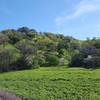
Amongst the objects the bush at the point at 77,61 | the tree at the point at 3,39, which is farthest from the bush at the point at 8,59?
the tree at the point at 3,39

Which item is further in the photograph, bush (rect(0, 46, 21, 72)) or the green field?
bush (rect(0, 46, 21, 72))

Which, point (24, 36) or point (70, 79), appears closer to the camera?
point (70, 79)

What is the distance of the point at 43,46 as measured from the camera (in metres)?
87.8

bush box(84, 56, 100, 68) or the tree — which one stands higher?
the tree

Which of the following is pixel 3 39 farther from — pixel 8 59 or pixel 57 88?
pixel 57 88

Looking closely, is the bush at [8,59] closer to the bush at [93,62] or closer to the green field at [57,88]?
the bush at [93,62]

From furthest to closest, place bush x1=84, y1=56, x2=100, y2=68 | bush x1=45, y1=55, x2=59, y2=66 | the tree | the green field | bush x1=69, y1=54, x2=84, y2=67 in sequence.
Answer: the tree, bush x1=45, y1=55, x2=59, y2=66, bush x1=69, y1=54, x2=84, y2=67, bush x1=84, y1=56, x2=100, y2=68, the green field

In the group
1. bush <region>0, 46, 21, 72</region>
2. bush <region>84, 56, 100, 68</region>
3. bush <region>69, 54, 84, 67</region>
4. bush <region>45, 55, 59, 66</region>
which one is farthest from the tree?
bush <region>84, 56, 100, 68</region>

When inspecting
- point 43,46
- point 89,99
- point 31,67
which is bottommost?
point 89,99

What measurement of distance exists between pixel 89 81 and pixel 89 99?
10203 millimetres

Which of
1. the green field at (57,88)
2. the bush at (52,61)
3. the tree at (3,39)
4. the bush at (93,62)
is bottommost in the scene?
the green field at (57,88)

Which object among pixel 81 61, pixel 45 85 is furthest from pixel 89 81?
pixel 81 61

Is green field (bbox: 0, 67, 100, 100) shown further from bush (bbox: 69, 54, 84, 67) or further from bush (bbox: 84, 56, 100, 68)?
bush (bbox: 69, 54, 84, 67)

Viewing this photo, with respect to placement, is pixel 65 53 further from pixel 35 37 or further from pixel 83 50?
pixel 35 37
